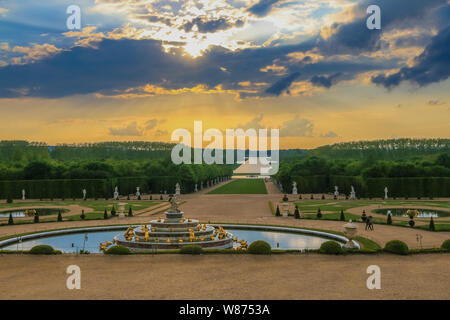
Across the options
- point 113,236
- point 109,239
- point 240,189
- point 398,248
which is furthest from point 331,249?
point 240,189

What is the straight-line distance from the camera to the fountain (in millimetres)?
31328

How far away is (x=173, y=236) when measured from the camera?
1278 inches

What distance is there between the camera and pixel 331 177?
92.1 metres

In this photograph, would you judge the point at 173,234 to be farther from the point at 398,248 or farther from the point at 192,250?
the point at 398,248

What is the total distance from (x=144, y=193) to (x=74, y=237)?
58.0 m

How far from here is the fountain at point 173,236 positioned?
3133 centimetres

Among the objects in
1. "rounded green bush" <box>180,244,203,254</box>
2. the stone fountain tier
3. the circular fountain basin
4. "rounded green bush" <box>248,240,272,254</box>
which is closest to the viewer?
"rounded green bush" <box>248,240,272,254</box>

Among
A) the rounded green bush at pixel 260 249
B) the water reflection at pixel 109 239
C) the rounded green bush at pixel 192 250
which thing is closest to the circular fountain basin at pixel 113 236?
the water reflection at pixel 109 239

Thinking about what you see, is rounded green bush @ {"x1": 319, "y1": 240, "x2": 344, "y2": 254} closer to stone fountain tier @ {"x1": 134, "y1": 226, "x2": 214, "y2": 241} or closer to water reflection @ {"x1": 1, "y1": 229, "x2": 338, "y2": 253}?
water reflection @ {"x1": 1, "y1": 229, "x2": 338, "y2": 253}

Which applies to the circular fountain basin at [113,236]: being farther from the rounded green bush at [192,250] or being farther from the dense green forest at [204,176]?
the dense green forest at [204,176]

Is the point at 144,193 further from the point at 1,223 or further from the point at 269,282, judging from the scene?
the point at 269,282

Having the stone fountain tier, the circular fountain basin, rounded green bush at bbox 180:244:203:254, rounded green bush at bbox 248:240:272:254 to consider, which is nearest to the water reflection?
the circular fountain basin
